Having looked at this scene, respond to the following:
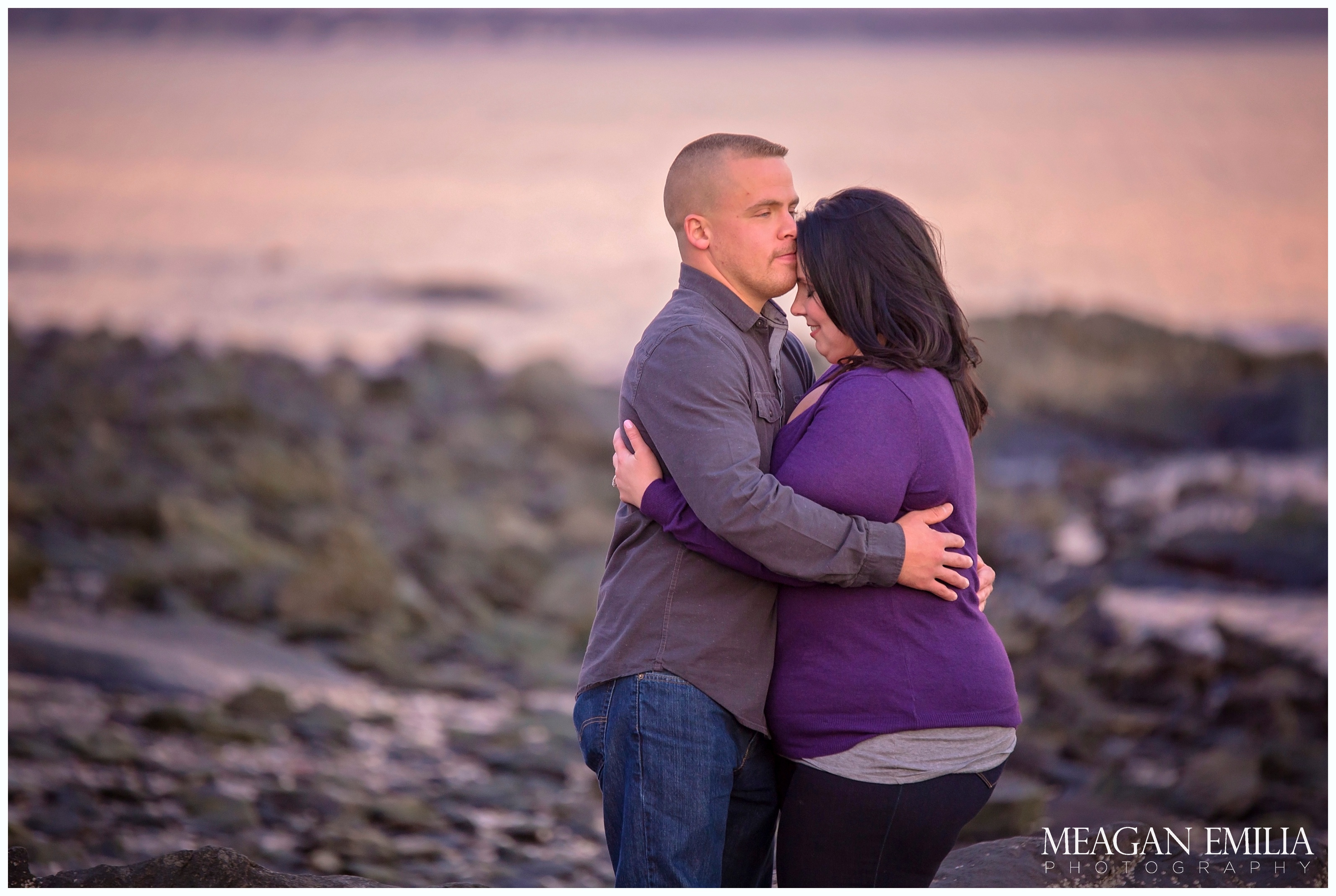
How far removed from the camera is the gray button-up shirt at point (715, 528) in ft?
7.89

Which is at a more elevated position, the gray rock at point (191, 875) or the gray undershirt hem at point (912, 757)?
the gray undershirt hem at point (912, 757)

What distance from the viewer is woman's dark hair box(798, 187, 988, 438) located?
99.0 inches

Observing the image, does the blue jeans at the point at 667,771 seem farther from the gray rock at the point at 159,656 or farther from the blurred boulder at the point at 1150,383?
the blurred boulder at the point at 1150,383

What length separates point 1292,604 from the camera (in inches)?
432

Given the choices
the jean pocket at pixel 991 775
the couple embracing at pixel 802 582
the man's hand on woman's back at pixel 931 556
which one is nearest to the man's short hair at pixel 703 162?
the couple embracing at pixel 802 582

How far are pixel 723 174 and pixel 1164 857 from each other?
2176 millimetres

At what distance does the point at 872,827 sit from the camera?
242 centimetres

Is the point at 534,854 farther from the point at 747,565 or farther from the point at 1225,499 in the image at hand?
the point at 1225,499

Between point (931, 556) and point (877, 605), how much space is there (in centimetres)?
14

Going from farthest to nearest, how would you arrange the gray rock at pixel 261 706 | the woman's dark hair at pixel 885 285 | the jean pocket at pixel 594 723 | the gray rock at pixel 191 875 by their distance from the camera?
the gray rock at pixel 261 706
the gray rock at pixel 191 875
the jean pocket at pixel 594 723
the woman's dark hair at pixel 885 285

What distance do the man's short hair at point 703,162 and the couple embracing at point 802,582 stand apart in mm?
15

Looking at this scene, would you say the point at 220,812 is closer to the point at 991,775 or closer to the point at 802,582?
the point at 802,582

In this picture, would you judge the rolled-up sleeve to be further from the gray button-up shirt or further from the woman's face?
the woman's face

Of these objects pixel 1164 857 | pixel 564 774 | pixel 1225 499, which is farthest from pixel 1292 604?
pixel 1164 857
